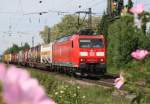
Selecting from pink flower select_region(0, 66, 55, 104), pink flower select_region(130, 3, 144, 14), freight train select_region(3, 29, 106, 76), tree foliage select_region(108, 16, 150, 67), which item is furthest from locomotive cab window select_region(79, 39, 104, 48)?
pink flower select_region(0, 66, 55, 104)

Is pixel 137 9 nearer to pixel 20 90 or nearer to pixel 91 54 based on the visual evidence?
pixel 20 90

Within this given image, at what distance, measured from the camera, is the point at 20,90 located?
1028mm

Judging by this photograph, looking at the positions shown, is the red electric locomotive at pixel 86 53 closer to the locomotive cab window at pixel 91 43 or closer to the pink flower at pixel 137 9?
the locomotive cab window at pixel 91 43

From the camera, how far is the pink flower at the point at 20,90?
1.02 meters

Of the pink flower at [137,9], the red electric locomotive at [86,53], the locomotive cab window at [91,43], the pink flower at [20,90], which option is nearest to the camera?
the pink flower at [20,90]

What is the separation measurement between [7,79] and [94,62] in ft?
109

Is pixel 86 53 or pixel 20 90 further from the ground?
→ pixel 20 90

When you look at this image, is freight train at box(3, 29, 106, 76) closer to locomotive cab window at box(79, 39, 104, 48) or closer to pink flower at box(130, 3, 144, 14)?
locomotive cab window at box(79, 39, 104, 48)

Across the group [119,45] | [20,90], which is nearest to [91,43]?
[119,45]

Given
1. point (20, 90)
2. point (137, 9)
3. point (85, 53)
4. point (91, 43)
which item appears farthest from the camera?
point (91, 43)

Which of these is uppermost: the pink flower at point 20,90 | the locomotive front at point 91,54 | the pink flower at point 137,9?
the pink flower at point 137,9

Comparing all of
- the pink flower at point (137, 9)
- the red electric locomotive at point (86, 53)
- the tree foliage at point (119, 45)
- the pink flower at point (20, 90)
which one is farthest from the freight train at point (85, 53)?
the pink flower at point (20, 90)

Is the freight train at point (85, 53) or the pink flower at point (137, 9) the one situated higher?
the pink flower at point (137, 9)

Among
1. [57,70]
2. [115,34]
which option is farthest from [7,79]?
[115,34]
